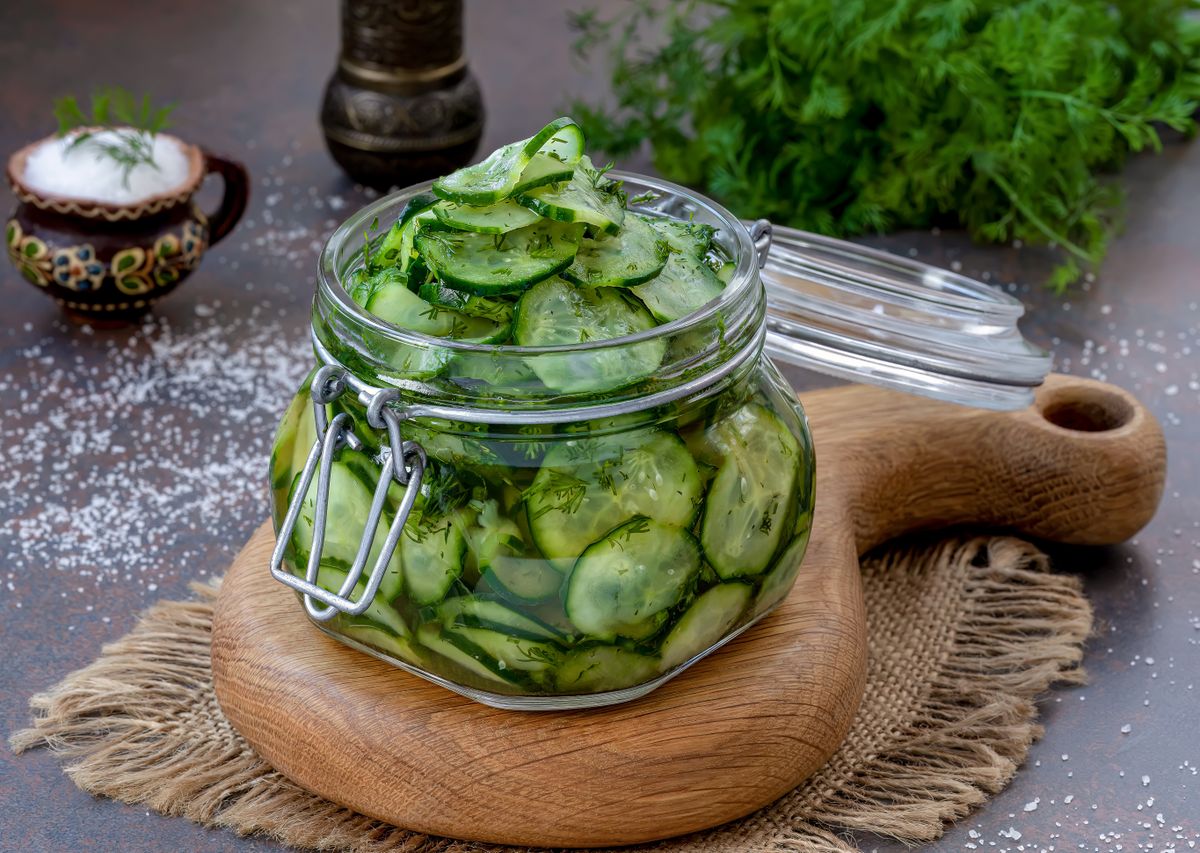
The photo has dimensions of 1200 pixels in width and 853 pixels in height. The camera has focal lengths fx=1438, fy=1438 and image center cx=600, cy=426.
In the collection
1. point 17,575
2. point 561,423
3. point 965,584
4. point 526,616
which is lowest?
point 17,575

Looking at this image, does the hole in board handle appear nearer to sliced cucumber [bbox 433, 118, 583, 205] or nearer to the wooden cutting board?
the wooden cutting board

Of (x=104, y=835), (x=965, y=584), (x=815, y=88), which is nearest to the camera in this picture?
(x=104, y=835)

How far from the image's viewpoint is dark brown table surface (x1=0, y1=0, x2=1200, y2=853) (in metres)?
1.10

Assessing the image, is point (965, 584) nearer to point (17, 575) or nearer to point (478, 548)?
point (478, 548)

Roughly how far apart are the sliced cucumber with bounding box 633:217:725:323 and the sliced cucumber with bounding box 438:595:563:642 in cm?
22

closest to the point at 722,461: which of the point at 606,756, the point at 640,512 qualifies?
the point at 640,512

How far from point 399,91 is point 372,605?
124 centimetres

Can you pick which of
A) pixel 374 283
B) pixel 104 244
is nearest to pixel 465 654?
pixel 374 283

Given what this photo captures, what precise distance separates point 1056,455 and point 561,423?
0.63 metres

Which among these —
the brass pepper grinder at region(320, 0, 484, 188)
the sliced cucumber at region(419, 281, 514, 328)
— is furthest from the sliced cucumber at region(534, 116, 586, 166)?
the brass pepper grinder at region(320, 0, 484, 188)

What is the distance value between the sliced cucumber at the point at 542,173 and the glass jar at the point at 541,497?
11 cm

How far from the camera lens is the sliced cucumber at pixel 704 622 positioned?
0.98 meters

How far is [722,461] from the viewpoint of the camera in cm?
97

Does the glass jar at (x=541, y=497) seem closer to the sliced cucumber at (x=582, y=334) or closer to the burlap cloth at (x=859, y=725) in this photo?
the sliced cucumber at (x=582, y=334)
